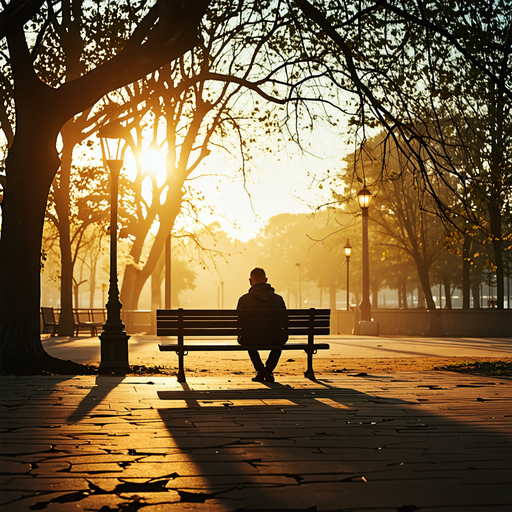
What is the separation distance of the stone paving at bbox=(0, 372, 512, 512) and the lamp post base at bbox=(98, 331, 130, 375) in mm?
1952

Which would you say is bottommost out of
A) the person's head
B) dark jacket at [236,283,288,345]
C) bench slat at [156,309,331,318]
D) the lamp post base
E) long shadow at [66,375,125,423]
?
long shadow at [66,375,125,423]

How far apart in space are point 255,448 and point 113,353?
571 cm

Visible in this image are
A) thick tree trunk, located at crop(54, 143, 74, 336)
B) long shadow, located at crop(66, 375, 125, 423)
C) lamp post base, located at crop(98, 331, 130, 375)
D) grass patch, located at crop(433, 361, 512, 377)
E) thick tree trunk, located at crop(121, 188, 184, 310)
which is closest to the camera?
long shadow, located at crop(66, 375, 125, 423)

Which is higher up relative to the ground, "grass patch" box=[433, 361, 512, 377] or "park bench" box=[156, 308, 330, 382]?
"park bench" box=[156, 308, 330, 382]

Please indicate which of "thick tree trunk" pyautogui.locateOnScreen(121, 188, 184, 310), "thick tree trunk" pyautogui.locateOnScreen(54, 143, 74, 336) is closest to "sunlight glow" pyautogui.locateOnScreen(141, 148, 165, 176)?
"thick tree trunk" pyautogui.locateOnScreen(121, 188, 184, 310)

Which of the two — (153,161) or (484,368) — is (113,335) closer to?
(484,368)

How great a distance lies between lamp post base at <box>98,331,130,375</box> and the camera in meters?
9.89

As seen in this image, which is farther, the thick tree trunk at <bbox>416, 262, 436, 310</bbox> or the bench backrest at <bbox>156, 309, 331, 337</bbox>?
the thick tree trunk at <bbox>416, 262, 436, 310</bbox>

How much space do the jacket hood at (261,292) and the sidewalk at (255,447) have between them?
1.24 m

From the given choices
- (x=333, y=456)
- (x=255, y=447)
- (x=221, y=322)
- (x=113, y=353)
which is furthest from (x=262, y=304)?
(x=333, y=456)

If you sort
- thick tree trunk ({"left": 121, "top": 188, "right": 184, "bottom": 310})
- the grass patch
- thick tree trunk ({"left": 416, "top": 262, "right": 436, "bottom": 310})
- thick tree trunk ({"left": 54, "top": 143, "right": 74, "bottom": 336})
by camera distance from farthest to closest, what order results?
thick tree trunk ({"left": 416, "top": 262, "right": 436, "bottom": 310}) < thick tree trunk ({"left": 121, "top": 188, "right": 184, "bottom": 310}) < thick tree trunk ({"left": 54, "top": 143, "right": 74, "bottom": 336}) < the grass patch

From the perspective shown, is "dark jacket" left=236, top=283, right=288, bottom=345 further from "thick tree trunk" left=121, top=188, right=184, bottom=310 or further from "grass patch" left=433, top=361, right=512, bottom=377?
"thick tree trunk" left=121, top=188, right=184, bottom=310

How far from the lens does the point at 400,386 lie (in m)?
8.09

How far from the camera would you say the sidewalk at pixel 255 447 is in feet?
11.7
